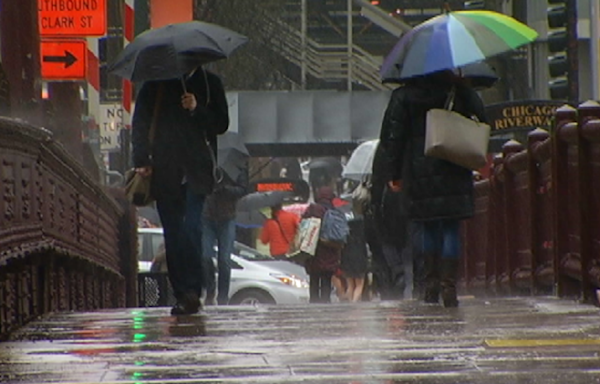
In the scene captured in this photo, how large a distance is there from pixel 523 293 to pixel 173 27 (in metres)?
5.17

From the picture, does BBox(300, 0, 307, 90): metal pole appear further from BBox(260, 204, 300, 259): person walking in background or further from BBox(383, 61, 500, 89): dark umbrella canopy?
BBox(383, 61, 500, 89): dark umbrella canopy

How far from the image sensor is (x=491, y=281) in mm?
16641

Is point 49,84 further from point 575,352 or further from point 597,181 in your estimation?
point 575,352

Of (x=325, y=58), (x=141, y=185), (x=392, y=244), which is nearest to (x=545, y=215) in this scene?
(x=392, y=244)

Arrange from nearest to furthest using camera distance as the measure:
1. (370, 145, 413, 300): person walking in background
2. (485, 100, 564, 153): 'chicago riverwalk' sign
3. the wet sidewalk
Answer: the wet sidewalk → (370, 145, 413, 300): person walking in background → (485, 100, 564, 153): 'chicago riverwalk' sign

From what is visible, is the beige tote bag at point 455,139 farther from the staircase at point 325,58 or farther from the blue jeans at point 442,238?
the staircase at point 325,58

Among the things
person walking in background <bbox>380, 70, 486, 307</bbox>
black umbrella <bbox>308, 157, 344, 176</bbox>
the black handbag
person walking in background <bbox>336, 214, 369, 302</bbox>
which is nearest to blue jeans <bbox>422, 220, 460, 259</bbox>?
person walking in background <bbox>380, 70, 486, 307</bbox>

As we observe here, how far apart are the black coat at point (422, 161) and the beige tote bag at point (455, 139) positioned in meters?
0.14

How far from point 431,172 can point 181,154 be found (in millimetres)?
1655

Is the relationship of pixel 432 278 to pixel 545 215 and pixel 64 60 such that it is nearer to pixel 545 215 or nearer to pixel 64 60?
pixel 545 215

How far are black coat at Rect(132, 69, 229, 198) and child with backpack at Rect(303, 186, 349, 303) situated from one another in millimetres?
9464

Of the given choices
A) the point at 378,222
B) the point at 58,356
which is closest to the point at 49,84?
the point at 378,222

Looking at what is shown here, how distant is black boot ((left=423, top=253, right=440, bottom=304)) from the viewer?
11070 millimetres

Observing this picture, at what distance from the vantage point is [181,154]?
33.6ft
